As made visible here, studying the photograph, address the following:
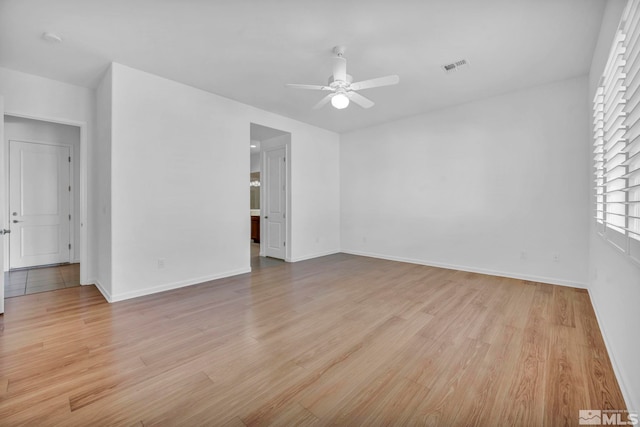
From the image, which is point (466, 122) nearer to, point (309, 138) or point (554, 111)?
point (554, 111)

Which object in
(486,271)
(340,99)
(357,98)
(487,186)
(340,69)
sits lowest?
(486,271)

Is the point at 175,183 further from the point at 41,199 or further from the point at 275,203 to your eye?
the point at 41,199

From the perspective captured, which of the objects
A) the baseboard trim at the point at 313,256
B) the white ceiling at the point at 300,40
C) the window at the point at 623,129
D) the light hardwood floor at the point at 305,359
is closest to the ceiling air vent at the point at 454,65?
the white ceiling at the point at 300,40

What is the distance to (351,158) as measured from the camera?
6.27 meters

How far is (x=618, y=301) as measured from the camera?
1865 mm

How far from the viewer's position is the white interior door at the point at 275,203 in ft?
18.7

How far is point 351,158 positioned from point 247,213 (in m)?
2.87

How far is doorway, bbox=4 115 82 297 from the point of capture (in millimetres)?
4562

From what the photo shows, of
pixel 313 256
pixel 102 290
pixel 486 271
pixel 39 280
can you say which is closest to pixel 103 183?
pixel 102 290

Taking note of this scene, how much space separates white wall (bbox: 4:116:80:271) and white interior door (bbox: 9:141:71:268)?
0.07 metres

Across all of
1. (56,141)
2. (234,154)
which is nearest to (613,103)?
(234,154)

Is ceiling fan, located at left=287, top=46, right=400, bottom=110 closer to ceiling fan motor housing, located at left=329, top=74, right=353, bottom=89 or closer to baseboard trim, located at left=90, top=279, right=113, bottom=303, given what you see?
ceiling fan motor housing, located at left=329, top=74, right=353, bottom=89

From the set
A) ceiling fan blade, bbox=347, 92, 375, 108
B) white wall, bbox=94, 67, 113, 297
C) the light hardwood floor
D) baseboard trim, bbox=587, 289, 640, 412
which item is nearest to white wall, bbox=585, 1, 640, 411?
baseboard trim, bbox=587, 289, 640, 412

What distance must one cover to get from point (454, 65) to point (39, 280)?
6.46 meters
